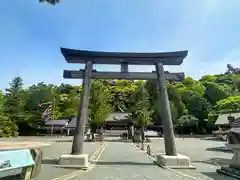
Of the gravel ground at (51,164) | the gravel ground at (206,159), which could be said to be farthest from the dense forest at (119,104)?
the gravel ground at (51,164)

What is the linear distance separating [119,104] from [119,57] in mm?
62390

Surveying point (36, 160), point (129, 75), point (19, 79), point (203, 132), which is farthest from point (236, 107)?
point (19, 79)

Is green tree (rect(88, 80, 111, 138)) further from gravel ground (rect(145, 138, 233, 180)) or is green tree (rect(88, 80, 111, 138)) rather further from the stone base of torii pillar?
the stone base of torii pillar

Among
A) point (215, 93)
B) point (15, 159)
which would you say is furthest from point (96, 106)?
point (215, 93)

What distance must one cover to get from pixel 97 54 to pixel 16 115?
5090 centimetres

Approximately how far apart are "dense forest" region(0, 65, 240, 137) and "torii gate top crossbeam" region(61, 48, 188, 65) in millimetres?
24119

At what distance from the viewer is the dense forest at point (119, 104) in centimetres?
4338

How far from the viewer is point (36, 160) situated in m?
8.41

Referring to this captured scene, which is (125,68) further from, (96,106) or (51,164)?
Answer: (96,106)

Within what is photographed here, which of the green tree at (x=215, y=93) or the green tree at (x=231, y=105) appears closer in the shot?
the green tree at (x=231, y=105)

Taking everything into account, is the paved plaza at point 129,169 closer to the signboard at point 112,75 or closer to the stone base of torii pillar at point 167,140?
the stone base of torii pillar at point 167,140

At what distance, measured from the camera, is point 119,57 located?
14.9 meters

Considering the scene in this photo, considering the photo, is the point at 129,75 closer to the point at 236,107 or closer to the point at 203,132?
Answer: the point at 236,107

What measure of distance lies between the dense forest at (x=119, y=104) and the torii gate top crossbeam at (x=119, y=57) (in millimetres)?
24119
